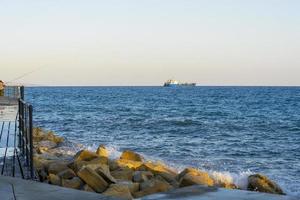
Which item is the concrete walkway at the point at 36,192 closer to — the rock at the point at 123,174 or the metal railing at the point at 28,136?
the metal railing at the point at 28,136

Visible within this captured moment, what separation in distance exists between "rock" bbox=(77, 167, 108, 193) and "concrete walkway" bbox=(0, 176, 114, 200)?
3.55m

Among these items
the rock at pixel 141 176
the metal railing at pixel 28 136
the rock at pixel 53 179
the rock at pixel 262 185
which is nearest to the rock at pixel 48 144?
the rock at pixel 141 176

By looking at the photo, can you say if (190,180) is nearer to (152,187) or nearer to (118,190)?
(152,187)

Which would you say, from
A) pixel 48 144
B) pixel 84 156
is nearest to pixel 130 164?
pixel 84 156

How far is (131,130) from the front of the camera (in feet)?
105

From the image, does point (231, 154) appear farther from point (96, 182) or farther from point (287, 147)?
point (96, 182)

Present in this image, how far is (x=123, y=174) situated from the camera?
10328mm

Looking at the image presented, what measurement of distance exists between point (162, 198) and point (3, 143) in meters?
7.83

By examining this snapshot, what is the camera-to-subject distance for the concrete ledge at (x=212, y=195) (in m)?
3.22

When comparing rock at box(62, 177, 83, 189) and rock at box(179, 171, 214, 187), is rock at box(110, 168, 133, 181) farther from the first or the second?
rock at box(62, 177, 83, 189)

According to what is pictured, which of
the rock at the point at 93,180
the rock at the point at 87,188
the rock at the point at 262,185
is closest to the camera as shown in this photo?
the rock at the point at 87,188

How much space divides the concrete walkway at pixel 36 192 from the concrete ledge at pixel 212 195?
857 mm

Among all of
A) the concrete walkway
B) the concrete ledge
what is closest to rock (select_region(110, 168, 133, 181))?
the concrete walkway

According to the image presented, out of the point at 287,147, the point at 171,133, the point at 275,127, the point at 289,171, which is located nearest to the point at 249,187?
the point at 289,171
